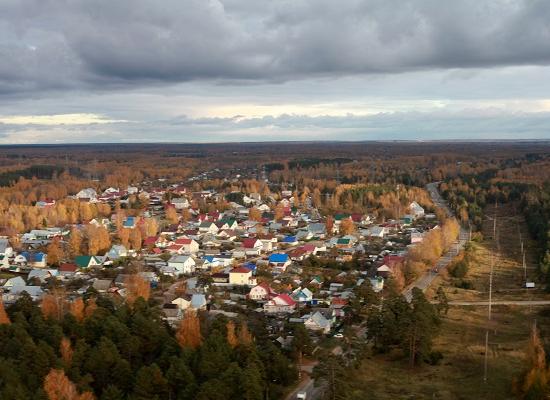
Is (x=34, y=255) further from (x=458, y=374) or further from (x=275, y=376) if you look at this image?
(x=458, y=374)

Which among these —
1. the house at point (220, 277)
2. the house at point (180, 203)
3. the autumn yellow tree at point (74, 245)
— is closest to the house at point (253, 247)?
the house at point (220, 277)

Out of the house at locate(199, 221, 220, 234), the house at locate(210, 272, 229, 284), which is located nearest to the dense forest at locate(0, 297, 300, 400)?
the house at locate(210, 272, 229, 284)

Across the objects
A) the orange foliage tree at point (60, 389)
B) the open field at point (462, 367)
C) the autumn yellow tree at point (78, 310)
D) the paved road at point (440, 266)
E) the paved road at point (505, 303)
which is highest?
the autumn yellow tree at point (78, 310)

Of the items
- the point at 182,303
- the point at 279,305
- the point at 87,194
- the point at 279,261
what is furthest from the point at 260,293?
the point at 87,194

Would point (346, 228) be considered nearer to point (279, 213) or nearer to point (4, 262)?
point (279, 213)

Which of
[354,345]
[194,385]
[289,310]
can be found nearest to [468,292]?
[289,310]

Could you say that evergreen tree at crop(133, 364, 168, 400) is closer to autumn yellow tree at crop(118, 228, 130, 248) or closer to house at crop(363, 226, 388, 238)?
autumn yellow tree at crop(118, 228, 130, 248)

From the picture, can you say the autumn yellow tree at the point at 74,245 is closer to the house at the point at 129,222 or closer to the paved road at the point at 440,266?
the house at the point at 129,222
